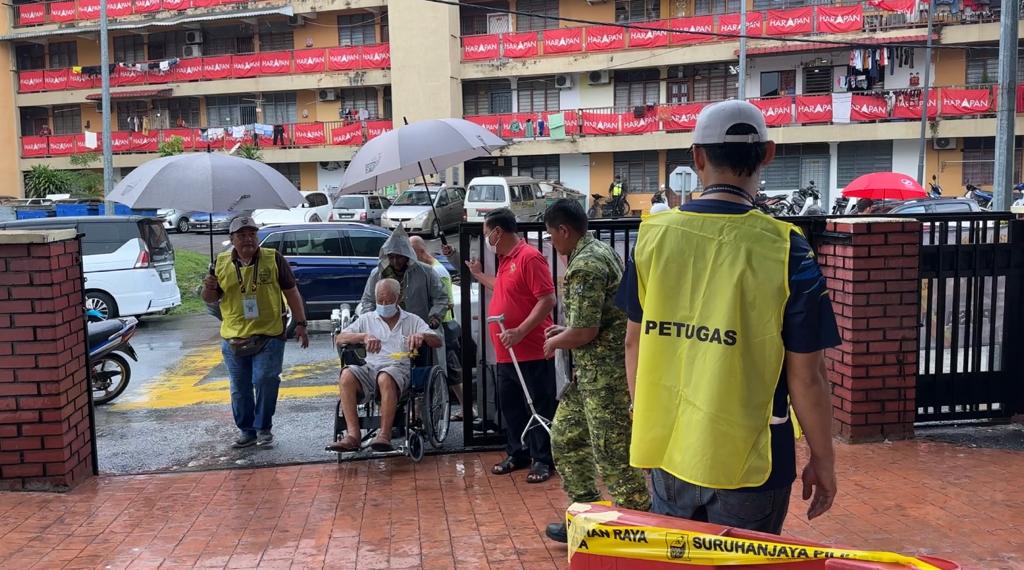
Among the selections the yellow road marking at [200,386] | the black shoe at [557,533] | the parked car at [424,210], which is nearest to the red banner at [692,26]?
the parked car at [424,210]

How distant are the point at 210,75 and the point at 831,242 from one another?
37.9m

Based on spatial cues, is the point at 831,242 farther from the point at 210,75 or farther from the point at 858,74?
the point at 210,75

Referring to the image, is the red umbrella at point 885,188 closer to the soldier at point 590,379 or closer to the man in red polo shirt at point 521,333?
the man in red polo shirt at point 521,333

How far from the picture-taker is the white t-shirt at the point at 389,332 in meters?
6.16

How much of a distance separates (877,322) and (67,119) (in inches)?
1759

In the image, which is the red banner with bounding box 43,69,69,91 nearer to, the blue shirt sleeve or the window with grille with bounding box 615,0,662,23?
the window with grille with bounding box 615,0,662,23

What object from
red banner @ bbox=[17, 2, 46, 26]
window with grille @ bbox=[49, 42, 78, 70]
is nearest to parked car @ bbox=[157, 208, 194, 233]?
window with grille @ bbox=[49, 42, 78, 70]

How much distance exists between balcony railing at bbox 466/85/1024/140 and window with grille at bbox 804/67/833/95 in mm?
1735

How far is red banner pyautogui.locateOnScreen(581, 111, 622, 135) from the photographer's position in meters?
35.0

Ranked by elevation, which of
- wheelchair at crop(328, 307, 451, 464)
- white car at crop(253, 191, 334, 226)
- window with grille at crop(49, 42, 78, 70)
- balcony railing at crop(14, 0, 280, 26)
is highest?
balcony railing at crop(14, 0, 280, 26)

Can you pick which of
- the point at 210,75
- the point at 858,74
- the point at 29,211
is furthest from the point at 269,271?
the point at 210,75

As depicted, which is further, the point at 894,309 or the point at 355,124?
the point at 355,124

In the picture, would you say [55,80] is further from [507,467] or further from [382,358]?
[507,467]

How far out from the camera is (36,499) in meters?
5.46
